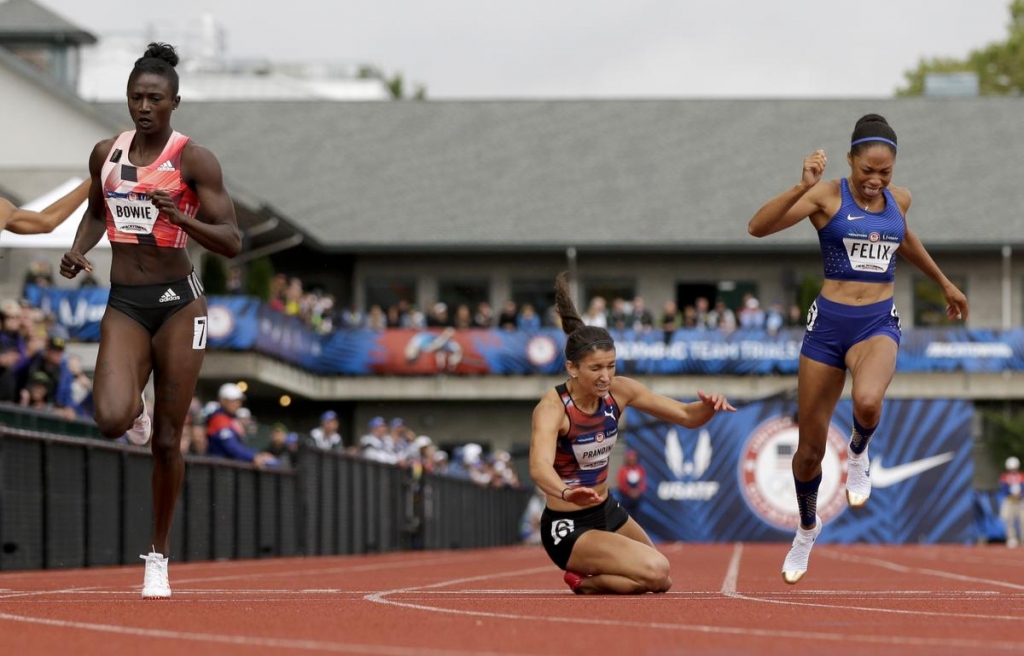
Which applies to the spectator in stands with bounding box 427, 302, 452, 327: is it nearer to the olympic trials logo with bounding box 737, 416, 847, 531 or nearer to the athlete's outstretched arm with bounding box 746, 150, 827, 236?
the olympic trials logo with bounding box 737, 416, 847, 531

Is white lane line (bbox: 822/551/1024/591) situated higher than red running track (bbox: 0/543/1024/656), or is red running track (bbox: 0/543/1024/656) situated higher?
red running track (bbox: 0/543/1024/656)

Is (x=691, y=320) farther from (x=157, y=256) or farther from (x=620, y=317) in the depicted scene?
(x=157, y=256)

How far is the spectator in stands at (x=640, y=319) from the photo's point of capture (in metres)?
49.6

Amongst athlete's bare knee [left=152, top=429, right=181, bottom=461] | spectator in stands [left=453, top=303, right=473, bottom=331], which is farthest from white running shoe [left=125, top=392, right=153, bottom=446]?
spectator in stands [left=453, top=303, right=473, bottom=331]

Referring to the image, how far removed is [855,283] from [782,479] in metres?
28.0

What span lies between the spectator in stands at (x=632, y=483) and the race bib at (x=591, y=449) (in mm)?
27495

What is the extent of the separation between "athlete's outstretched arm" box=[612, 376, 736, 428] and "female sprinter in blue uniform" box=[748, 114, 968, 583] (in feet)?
2.31

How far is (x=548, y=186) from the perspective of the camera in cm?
5634

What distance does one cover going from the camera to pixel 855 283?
10844 millimetres

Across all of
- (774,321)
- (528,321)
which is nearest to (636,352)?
(528,321)

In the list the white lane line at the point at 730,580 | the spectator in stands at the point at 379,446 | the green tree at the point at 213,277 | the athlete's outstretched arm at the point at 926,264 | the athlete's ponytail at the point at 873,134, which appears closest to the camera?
the athlete's ponytail at the point at 873,134

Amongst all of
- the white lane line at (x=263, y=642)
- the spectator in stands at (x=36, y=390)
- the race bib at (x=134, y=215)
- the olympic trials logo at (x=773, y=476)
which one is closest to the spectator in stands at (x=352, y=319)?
the olympic trials logo at (x=773, y=476)

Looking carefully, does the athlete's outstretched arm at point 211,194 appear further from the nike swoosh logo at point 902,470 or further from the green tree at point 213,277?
the green tree at point 213,277

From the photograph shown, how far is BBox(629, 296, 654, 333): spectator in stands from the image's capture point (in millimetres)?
49594
